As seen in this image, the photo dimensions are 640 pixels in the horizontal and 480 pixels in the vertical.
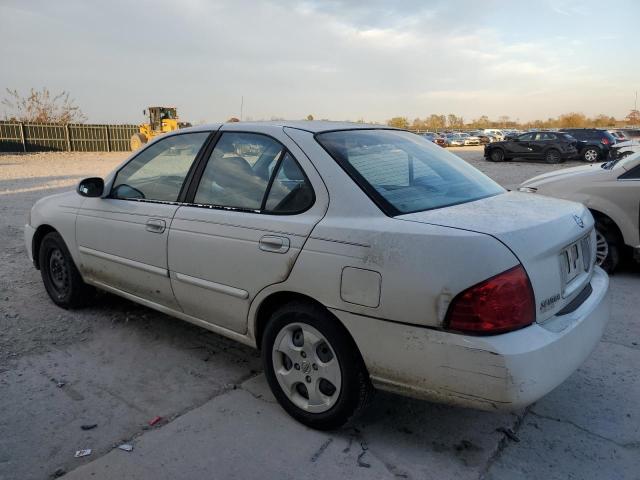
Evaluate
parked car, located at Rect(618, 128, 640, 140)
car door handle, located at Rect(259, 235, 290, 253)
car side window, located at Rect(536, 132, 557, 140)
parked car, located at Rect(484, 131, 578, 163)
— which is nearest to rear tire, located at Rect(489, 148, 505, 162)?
parked car, located at Rect(484, 131, 578, 163)

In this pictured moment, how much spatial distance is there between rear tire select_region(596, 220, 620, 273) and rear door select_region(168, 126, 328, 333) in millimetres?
4074

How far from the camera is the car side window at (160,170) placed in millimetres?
3428

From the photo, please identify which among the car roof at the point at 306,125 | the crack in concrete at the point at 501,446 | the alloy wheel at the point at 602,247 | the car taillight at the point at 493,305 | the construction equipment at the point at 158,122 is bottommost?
the crack in concrete at the point at 501,446

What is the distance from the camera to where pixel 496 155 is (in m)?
26.0

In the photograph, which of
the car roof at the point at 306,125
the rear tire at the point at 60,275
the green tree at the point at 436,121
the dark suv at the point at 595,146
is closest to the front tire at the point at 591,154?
the dark suv at the point at 595,146

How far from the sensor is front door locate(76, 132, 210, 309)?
3369mm

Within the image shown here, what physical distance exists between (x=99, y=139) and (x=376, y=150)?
4074 cm

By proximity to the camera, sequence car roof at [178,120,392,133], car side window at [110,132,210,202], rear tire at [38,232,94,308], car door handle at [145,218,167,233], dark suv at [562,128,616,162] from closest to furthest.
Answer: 1. car roof at [178,120,392,133]
2. car door handle at [145,218,167,233]
3. car side window at [110,132,210,202]
4. rear tire at [38,232,94,308]
5. dark suv at [562,128,616,162]

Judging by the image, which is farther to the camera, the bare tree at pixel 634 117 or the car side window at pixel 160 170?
the bare tree at pixel 634 117

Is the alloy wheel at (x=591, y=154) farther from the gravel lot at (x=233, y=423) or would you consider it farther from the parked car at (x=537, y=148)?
the gravel lot at (x=233, y=423)

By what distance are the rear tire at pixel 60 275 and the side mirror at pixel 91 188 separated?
0.61 meters

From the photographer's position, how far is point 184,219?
3168mm

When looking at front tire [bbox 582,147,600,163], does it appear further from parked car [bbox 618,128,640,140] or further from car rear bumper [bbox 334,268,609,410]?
car rear bumper [bbox 334,268,609,410]

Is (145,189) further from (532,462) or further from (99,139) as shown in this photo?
(99,139)
